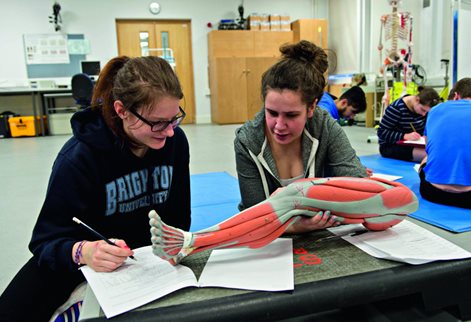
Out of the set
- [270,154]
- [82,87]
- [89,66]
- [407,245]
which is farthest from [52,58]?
[407,245]

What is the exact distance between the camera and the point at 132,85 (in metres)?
1.05

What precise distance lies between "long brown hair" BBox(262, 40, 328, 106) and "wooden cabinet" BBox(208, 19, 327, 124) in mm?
6600

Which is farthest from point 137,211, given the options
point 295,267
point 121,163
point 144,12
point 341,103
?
point 144,12

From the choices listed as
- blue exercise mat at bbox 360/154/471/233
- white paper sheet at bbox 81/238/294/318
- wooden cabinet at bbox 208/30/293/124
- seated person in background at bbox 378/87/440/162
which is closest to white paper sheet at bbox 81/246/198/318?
white paper sheet at bbox 81/238/294/318

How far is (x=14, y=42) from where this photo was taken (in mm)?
7449

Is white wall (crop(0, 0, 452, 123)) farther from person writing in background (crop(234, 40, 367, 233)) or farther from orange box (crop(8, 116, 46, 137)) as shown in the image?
person writing in background (crop(234, 40, 367, 233))

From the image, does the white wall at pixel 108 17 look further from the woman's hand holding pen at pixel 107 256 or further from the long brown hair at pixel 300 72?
the woman's hand holding pen at pixel 107 256

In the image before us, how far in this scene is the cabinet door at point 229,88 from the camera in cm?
794

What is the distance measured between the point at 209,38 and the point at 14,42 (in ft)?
12.2

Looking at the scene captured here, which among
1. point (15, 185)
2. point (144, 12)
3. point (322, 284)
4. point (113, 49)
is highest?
point (144, 12)

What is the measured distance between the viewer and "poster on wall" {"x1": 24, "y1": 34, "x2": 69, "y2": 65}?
748cm

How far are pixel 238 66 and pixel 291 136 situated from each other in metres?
6.89

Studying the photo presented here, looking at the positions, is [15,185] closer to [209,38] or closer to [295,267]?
[295,267]

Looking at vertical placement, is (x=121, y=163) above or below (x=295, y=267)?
above
